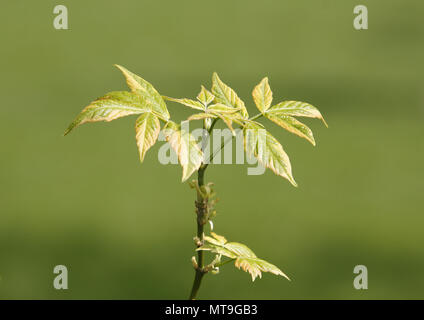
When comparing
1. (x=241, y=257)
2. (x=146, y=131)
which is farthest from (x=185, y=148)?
(x=241, y=257)

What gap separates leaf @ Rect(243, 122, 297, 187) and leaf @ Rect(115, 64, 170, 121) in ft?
0.27

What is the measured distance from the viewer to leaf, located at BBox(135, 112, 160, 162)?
1.39 ft

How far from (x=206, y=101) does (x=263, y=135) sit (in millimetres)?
78

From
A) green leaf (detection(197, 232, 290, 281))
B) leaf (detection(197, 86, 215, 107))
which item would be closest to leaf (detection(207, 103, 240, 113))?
leaf (detection(197, 86, 215, 107))

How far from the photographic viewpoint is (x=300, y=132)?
0.47 metres

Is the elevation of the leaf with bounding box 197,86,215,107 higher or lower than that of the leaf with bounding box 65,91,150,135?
higher

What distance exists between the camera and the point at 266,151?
44 centimetres

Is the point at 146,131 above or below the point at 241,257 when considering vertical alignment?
above

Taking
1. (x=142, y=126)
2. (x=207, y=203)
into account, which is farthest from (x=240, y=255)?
(x=142, y=126)

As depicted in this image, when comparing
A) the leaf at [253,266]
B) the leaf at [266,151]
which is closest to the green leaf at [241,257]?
the leaf at [253,266]

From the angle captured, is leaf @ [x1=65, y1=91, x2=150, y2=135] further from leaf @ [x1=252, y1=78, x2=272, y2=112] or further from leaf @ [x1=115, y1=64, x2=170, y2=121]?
leaf @ [x1=252, y1=78, x2=272, y2=112]

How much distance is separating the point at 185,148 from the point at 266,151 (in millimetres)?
77

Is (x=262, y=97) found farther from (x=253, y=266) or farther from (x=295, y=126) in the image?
(x=253, y=266)

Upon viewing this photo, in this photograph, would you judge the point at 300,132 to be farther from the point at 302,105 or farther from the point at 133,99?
the point at 133,99
